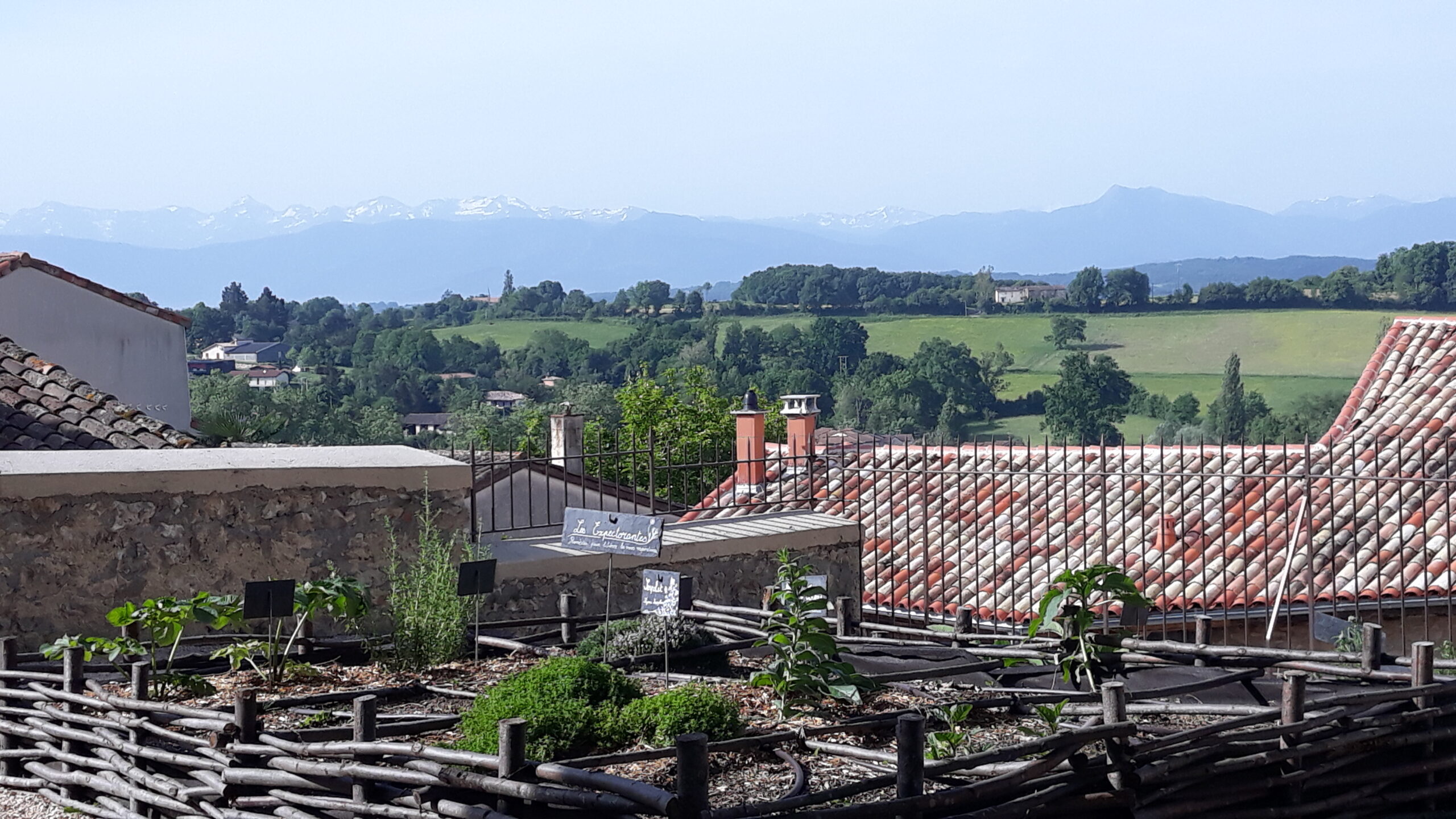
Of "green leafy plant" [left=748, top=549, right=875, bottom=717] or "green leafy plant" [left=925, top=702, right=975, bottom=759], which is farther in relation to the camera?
"green leafy plant" [left=748, top=549, right=875, bottom=717]

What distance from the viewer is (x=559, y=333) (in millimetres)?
112125

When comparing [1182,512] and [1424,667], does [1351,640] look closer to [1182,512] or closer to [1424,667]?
[1424,667]

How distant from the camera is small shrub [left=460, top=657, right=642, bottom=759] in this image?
5203mm

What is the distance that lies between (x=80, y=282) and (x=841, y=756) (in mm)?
14593

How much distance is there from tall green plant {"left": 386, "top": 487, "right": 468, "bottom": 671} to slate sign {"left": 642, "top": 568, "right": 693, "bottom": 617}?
1.17 metres

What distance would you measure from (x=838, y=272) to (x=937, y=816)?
127 meters

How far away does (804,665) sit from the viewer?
6.11 m

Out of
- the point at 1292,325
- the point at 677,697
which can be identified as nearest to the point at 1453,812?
the point at 677,697

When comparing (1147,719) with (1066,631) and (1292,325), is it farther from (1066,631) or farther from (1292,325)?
(1292,325)

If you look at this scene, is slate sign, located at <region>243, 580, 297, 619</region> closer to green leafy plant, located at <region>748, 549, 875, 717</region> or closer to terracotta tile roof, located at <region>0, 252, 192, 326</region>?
green leafy plant, located at <region>748, 549, 875, 717</region>

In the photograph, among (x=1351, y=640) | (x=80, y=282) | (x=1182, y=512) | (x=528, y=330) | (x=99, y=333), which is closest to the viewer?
(x=1351, y=640)

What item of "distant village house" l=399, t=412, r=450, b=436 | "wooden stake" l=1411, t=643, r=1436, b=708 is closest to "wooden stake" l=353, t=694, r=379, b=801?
"wooden stake" l=1411, t=643, r=1436, b=708

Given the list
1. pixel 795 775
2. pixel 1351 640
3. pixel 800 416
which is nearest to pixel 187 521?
pixel 795 775

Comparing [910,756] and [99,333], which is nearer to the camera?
[910,756]
